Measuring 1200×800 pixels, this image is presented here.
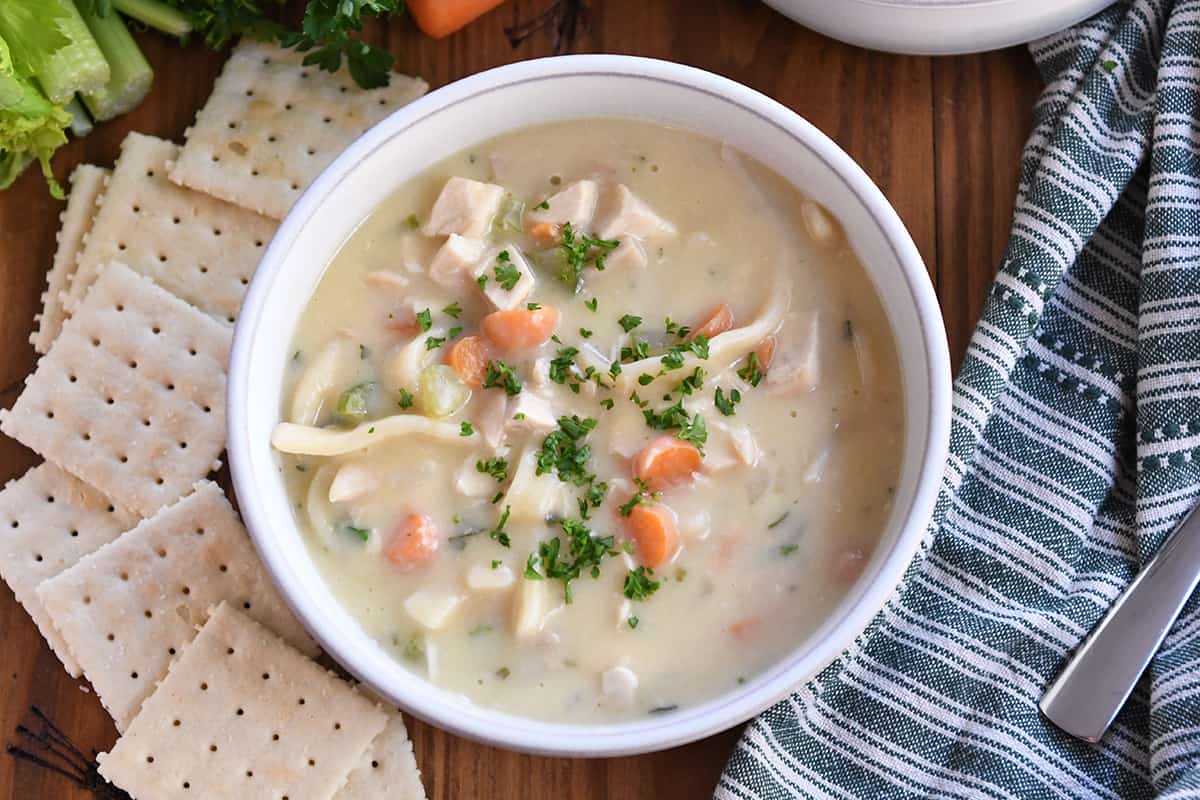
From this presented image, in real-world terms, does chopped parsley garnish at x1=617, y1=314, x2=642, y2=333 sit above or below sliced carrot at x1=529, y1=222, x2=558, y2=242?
below

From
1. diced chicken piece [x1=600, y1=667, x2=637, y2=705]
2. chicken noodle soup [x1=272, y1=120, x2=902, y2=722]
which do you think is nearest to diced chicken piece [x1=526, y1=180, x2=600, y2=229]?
chicken noodle soup [x1=272, y1=120, x2=902, y2=722]

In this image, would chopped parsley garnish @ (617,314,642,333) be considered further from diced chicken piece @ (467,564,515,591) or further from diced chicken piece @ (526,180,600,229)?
diced chicken piece @ (467,564,515,591)

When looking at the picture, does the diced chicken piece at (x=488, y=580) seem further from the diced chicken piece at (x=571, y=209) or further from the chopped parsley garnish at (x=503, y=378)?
the diced chicken piece at (x=571, y=209)

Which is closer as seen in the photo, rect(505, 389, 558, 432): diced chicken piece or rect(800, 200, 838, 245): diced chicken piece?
rect(505, 389, 558, 432): diced chicken piece

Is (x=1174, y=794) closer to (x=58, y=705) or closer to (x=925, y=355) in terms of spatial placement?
(x=925, y=355)

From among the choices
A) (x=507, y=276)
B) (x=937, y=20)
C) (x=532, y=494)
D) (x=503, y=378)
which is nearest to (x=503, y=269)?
(x=507, y=276)

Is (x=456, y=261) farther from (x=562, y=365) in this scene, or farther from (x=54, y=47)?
(x=54, y=47)

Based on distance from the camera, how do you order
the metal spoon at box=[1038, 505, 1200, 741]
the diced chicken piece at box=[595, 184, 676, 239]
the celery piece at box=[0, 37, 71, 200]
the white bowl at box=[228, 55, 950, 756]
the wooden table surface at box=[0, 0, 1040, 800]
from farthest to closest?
the wooden table surface at box=[0, 0, 1040, 800], the celery piece at box=[0, 37, 71, 200], the metal spoon at box=[1038, 505, 1200, 741], the diced chicken piece at box=[595, 184, 676, 239], the white bowl at box=[228, 55, 950, 756]
